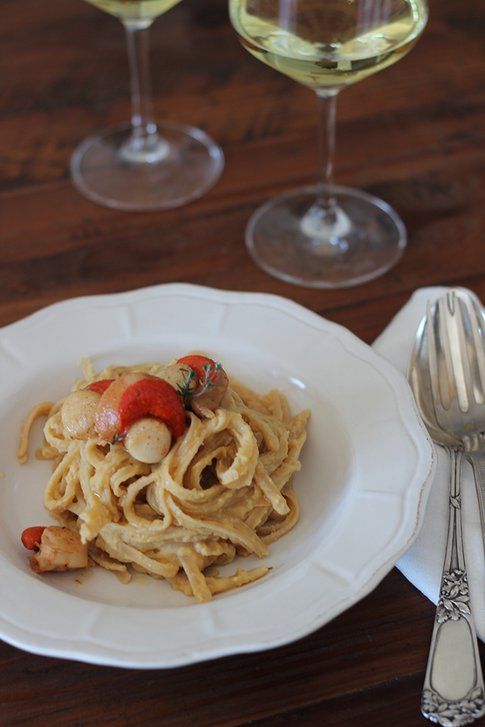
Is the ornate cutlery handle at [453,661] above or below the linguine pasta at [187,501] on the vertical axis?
below

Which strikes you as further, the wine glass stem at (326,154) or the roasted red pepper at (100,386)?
the wine glass stem at (326,154)

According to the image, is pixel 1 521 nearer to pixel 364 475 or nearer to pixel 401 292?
pixel 364 475

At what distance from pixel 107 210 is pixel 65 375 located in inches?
26.0

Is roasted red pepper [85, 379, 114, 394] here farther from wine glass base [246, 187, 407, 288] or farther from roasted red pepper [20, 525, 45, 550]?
wine glass base [246, 187, 407, 288]

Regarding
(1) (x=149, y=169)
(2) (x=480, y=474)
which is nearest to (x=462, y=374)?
(2) (x=480, y=474)

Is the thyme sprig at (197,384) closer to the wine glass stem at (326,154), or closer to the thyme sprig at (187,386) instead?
the thyme sprig at (187,386)

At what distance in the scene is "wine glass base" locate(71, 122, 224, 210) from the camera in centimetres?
222

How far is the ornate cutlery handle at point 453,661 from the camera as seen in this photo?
3.92 feet

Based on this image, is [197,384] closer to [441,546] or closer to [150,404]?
[150,404]

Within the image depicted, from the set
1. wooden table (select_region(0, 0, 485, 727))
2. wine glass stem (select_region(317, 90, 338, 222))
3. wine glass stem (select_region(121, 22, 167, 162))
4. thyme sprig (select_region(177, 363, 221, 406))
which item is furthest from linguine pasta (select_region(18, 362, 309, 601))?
wine glass stem (select_region(121, 22, 167, 162))

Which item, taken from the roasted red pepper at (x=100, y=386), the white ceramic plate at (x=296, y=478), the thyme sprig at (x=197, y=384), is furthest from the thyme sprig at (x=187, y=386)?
the white ceramic plate at (x=296, y=478)

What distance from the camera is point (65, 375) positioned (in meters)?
1.61

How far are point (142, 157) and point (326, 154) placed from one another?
50 cm

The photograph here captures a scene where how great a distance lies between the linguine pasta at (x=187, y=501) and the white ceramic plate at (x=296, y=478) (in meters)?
0.03
